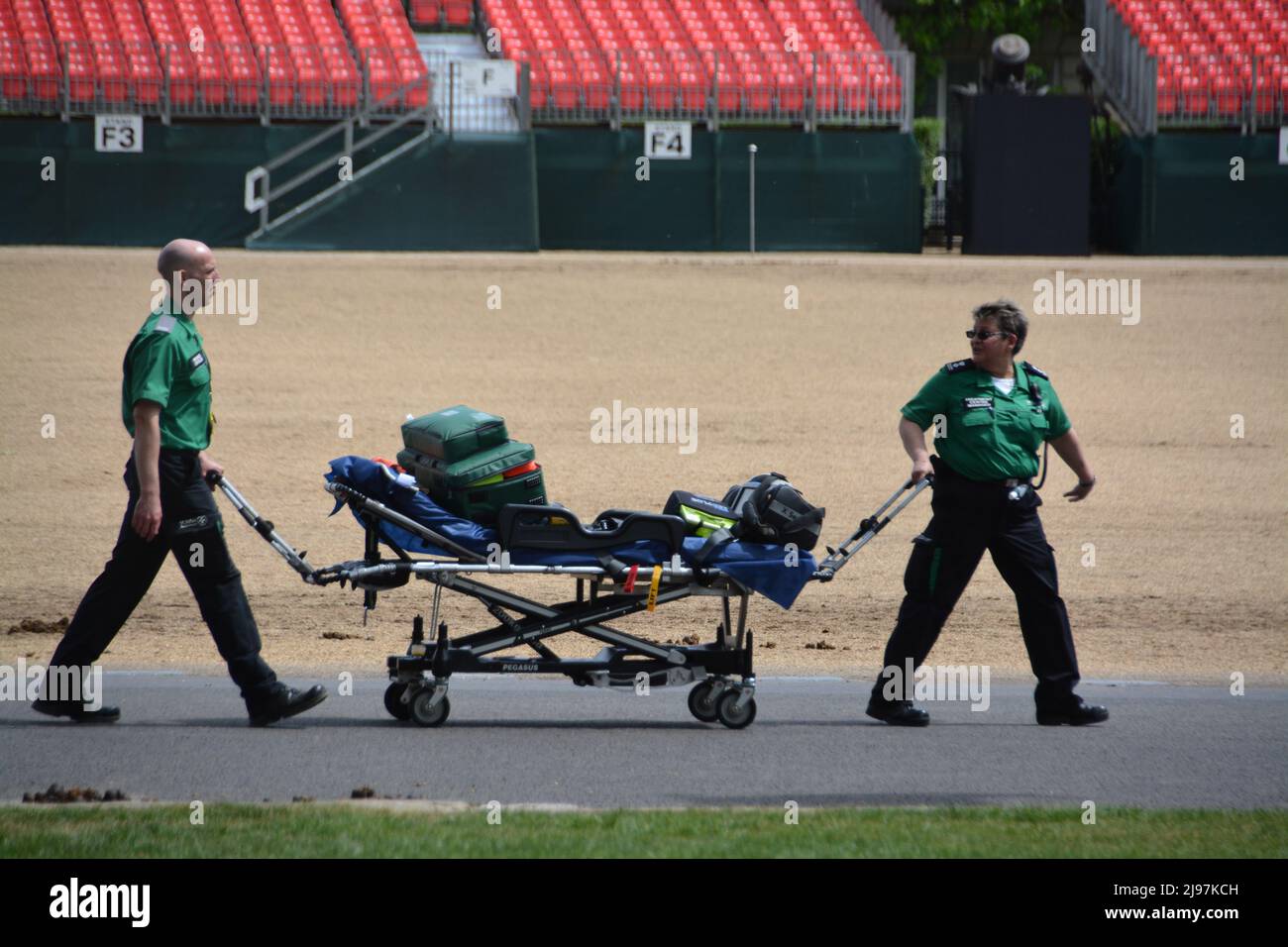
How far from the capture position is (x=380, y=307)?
19859mm

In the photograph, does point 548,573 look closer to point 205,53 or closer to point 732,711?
point 732,711

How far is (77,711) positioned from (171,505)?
39.4 inches

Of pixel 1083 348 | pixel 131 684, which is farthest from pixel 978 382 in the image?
pixel 1083 348

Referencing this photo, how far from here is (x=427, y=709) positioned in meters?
7.42

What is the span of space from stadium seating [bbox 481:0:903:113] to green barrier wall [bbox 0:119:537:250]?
2105 millimetres

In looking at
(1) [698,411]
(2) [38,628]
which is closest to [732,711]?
(2) [38,628]

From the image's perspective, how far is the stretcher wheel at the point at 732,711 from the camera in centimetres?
754

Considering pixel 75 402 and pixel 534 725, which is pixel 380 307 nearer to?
pixel 75 402

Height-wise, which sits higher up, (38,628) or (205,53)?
(205,53)

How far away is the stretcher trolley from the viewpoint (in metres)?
7.23

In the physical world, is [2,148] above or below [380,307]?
above

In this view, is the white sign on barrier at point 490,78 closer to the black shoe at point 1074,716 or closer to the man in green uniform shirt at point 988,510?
the man in green uniform shirt at point 988,510

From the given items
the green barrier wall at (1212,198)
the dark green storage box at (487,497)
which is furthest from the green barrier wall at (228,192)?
the dark green storage box at (487,497)

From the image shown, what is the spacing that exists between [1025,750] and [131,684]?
4.12 metres
